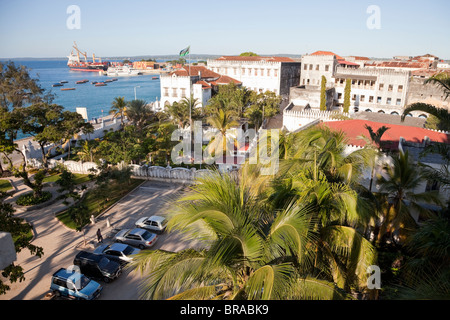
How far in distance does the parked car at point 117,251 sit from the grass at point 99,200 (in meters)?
3.55

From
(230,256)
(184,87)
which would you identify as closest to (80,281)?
(230,256)

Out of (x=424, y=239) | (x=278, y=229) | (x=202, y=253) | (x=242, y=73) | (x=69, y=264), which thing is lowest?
(x=69, y=264)

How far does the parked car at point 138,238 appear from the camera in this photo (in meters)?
14.5

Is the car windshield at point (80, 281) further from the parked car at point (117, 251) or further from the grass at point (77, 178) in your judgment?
the grass at point (77, 178)

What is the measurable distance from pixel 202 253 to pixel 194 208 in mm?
802

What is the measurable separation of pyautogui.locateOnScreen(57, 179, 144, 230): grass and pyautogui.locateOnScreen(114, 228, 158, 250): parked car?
3342mm

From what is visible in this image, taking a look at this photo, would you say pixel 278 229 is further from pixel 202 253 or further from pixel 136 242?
pixel 136 242

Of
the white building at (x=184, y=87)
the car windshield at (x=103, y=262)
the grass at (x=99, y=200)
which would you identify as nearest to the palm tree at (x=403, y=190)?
the car windshield at (x=103, y=262)

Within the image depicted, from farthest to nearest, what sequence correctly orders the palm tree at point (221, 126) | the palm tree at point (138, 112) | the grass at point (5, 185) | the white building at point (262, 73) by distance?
the white building at point (262, 73)
the palm tree at point (138, 112)
the palm tree at point (221, 126)
the grass at point (5, 185)

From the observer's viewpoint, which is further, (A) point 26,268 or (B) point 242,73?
(B) point 242,73

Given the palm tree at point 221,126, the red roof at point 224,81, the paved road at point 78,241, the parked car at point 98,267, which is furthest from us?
Result: the red roof at point 224,81

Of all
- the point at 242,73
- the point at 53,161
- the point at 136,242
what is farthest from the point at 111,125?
the point at 136,242

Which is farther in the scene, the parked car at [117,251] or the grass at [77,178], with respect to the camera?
the grass at [77,178]

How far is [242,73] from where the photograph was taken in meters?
49.8
